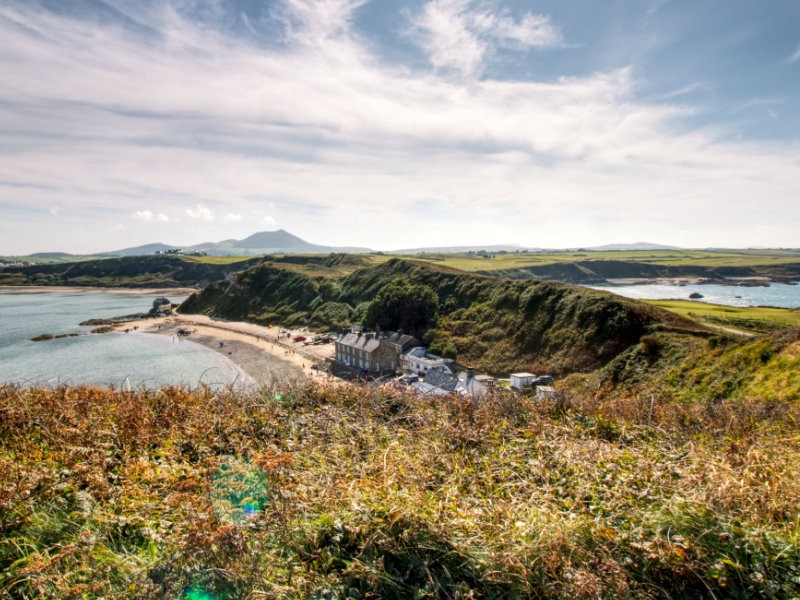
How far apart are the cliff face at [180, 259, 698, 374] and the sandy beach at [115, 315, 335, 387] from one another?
6285mm

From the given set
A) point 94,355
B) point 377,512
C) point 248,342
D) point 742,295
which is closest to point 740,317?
point 377,512

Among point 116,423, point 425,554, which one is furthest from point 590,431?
point 116,423

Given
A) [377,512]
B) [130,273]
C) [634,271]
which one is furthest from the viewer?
[130,273]

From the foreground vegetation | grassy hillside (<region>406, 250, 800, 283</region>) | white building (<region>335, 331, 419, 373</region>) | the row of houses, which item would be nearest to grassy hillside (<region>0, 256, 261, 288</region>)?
grassy hillside (<region>406, 250, 800, 283</region>)

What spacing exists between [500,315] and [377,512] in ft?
159

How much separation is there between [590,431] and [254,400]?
599 centimetres

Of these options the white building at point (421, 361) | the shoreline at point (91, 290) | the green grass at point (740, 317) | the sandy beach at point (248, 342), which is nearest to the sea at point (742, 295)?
the green grass at point (740, 317)

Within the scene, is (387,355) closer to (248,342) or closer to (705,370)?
(248,342)

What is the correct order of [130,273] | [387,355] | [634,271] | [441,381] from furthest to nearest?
[130,273], [634,271], [387,355], [441,381]

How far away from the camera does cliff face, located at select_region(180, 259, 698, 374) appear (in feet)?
125

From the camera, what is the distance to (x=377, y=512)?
3785 mm

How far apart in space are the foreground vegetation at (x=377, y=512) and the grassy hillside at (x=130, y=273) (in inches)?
6438

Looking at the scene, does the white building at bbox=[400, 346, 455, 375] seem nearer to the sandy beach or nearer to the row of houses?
the row of houses

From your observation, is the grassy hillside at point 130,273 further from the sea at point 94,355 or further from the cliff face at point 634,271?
the cliff face at point 634,271
